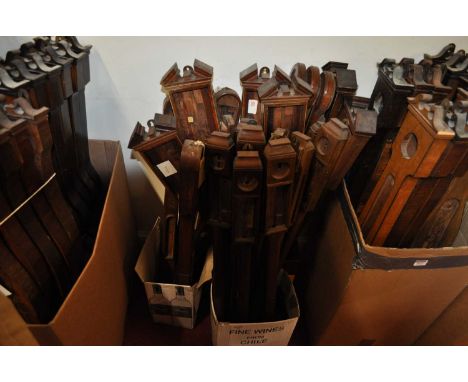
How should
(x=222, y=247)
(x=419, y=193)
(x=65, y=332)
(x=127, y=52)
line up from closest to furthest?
1. (x=65, y=332)
2. (x=419, y=193)
3. (x=222, y=247)
4. (x=127, y=52)

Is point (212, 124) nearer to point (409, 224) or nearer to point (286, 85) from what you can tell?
point (286, 85)

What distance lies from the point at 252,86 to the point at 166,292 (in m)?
0.75

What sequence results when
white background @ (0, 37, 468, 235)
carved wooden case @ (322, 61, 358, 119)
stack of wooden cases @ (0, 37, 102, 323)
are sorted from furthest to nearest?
1. white background @ (0, 37, 468, 235)
2. carved wooden case @ (322, 61, 358, 119)
3. stack of wooden cases @ (0, 37, 102, 323)

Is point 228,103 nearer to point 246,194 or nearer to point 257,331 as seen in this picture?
point 246,194

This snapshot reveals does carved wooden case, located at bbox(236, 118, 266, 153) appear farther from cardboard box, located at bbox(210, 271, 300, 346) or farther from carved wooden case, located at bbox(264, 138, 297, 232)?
cardboard box, located at bbox(210, 271, 300, 346)

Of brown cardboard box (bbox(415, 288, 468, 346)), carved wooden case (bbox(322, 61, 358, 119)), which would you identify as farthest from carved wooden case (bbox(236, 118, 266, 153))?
brown cardboard box (bbox(415, 288, 468, 346))

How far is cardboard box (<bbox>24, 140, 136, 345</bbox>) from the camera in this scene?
76 cm

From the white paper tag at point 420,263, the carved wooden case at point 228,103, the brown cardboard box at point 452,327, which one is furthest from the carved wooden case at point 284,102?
the brown cardboard box at point 452,327

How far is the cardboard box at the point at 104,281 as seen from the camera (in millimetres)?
760

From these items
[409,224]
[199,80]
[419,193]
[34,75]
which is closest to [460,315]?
[409,224]

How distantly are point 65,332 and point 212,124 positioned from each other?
646 millimetres

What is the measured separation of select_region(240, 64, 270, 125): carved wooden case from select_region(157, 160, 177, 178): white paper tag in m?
0.28

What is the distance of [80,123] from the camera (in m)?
1.06

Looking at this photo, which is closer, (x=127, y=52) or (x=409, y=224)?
(x=409, y=224)
